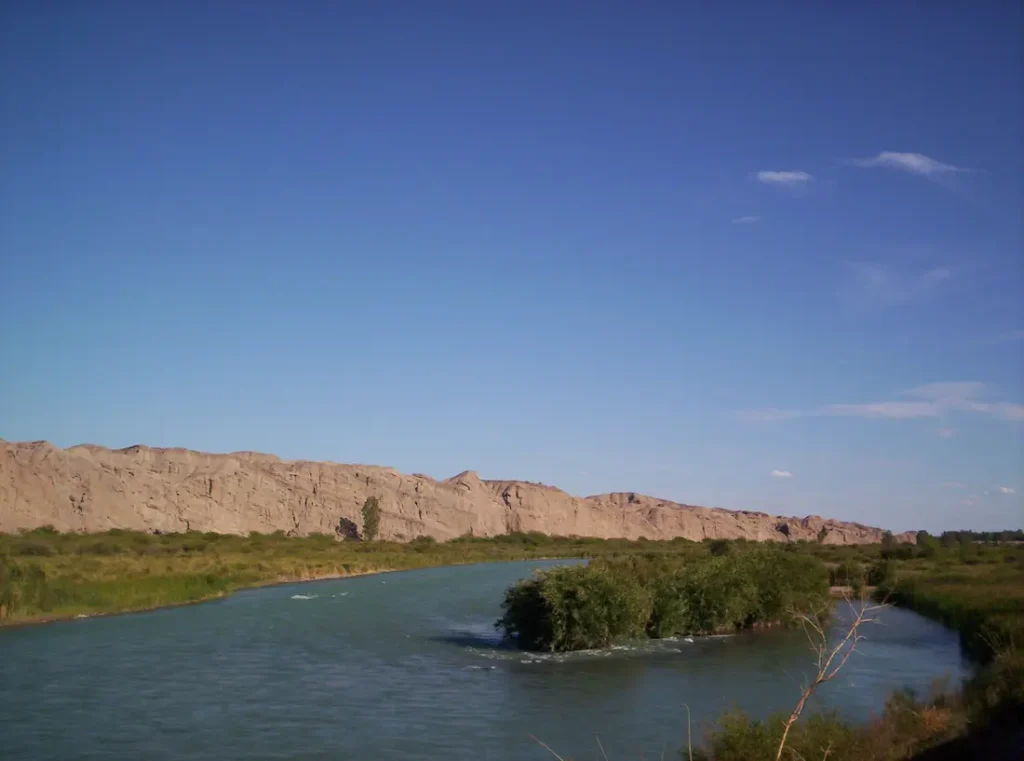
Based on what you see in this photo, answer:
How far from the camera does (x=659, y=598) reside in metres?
29.5

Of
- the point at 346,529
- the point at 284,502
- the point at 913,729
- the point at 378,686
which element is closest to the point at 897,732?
the point at 913,729

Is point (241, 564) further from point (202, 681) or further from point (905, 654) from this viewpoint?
point (905, 654)

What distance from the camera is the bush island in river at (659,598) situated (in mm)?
26203

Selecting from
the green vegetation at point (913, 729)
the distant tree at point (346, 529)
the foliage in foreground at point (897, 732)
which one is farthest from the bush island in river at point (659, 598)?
the distant tree at point (346, 529)

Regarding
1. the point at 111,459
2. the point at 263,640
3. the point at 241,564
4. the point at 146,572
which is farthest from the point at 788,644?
the point at 111,459

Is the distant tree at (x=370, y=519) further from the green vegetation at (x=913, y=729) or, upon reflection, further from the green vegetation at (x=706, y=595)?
the green vegetation at (x=913, y=729)

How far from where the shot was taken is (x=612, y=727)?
17.8m

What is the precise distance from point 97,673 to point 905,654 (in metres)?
22.4

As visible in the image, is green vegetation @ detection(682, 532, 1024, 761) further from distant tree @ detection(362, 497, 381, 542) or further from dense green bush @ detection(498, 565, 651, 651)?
distant tree @ detection(362, 497, 381, 542)

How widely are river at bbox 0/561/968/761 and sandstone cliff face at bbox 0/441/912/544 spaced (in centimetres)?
4712

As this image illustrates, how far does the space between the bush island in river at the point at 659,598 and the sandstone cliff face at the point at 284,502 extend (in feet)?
187

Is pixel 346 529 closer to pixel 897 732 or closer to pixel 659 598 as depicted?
pixel 659 598

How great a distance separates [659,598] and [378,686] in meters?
10.9

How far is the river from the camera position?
16.8m
